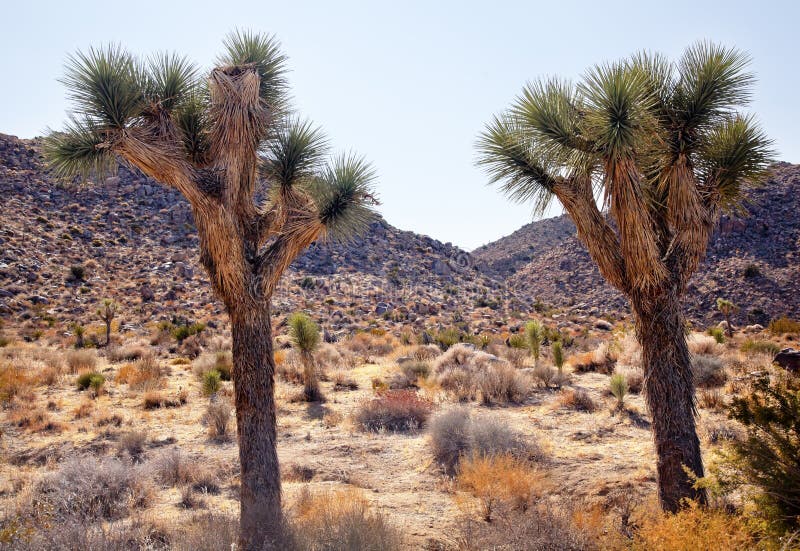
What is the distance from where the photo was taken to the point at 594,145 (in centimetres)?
585

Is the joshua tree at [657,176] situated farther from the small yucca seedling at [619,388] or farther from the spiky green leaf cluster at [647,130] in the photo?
the small yucca seedling at [619,388]

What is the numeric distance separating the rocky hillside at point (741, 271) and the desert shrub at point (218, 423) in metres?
24.0

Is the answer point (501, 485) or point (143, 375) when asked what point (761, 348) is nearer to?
point (501, 485)

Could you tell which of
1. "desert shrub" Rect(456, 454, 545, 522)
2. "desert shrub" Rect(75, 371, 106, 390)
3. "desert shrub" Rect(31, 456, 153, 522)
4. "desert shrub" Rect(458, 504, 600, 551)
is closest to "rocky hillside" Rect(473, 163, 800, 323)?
"desert shrub" Rect(456, 454, 545, 522)

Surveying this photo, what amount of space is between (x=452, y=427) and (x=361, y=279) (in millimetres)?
27542

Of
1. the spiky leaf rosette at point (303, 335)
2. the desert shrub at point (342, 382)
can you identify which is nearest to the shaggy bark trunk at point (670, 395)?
the spiky leaf rosette at point (303, 335)

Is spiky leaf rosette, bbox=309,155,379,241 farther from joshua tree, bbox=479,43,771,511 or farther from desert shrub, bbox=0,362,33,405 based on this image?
desert shrub, bbox=0,362,33,405

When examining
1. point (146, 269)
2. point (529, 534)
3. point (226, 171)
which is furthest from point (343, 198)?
point (146, 269)

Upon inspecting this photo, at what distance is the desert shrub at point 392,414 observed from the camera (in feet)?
36.5

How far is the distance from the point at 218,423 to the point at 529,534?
7.48 meters

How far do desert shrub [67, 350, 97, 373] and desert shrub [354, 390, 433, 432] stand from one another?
34.2ft

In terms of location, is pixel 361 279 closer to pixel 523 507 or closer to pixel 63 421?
pixel 63 421

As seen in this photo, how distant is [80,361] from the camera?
56.6 ft

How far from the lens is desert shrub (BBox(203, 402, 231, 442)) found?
1071cm
